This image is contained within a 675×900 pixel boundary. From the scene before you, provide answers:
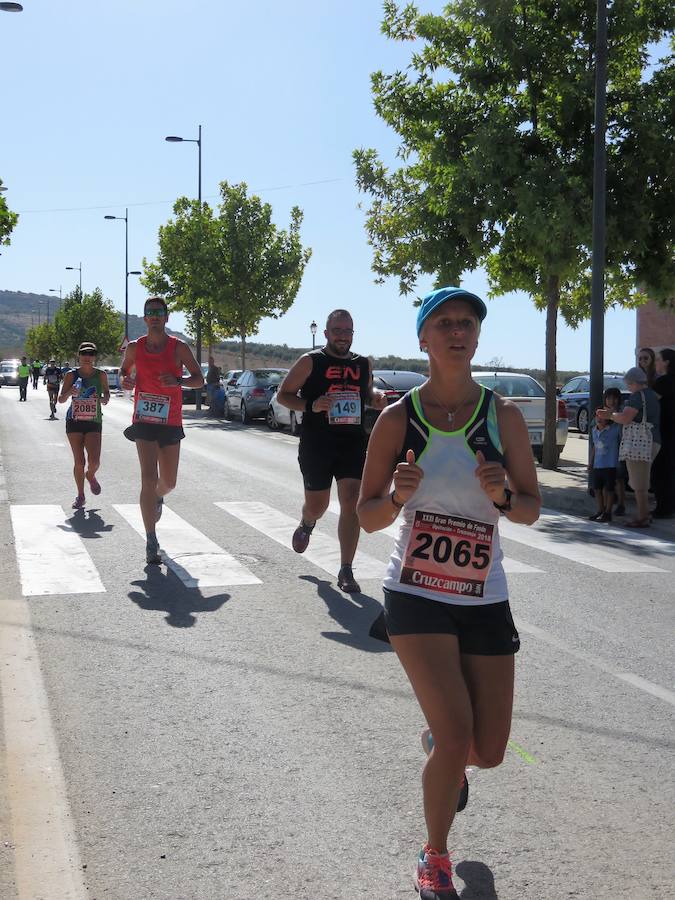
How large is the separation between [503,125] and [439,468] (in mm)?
13297

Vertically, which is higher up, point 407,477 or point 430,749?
point 407,477

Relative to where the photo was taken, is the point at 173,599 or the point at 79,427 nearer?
the point at 173,599

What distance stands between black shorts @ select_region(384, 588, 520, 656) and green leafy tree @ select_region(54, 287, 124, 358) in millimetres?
88039

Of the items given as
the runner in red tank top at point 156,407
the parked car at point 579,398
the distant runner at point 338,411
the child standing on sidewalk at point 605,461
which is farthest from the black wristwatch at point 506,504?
the parked car at point 579,398

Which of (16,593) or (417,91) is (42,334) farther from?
(16,593)

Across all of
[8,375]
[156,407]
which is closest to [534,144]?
[156,407]

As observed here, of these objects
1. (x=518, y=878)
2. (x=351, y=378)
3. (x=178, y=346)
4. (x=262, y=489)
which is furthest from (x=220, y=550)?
(x=518, y=878)

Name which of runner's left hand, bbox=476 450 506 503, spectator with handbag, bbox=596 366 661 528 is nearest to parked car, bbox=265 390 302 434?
spectator with handbag, bbox=596 366 661 528

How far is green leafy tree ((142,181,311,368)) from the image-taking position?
4338 cm

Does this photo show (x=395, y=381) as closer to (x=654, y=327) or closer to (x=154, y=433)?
(x=154, y=433)

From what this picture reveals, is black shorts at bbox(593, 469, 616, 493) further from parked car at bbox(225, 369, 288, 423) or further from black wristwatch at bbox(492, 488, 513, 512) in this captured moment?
parked car at bbox(225, 369, 288, 423)

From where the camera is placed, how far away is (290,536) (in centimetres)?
1009

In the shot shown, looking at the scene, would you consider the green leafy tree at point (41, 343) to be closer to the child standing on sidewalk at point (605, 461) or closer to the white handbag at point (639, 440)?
the child standing on sidewalk at point (605, 461)

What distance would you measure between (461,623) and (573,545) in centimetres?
716
